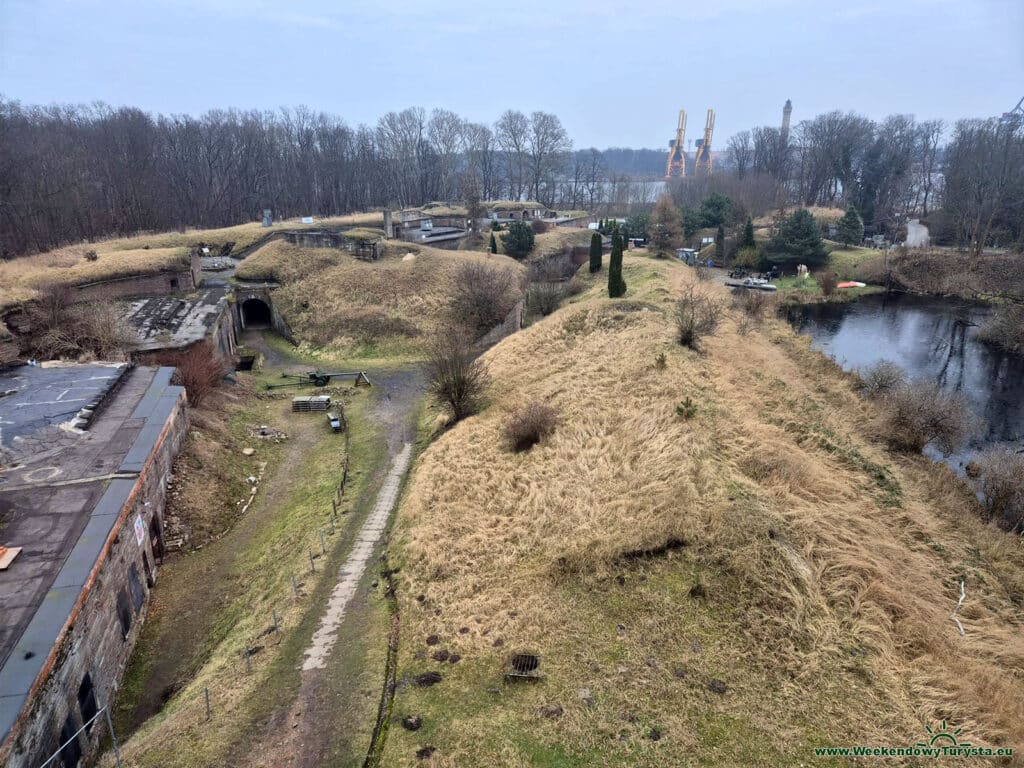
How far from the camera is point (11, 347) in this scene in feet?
70.8

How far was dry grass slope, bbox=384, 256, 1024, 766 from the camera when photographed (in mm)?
8625

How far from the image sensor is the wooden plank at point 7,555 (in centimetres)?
1050

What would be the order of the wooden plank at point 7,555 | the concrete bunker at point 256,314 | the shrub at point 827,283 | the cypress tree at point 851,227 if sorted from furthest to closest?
the cypress tree at point 851,227 < the shrub at point 827,283 < the concrete bunker at point 256,314 < the wooden plank at point 7,555

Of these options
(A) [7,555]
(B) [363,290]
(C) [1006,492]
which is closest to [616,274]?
(B) [363,290]

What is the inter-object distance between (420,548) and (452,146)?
229 ft

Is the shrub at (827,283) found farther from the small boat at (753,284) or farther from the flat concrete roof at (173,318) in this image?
the flat concrete roof at (173,318)

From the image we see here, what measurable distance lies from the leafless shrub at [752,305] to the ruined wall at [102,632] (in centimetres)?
3019

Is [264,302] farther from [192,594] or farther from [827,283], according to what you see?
[827,283]

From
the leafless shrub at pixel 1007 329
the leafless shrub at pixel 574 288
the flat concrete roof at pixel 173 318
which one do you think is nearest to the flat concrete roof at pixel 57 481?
the flat concrete roof at pixel 173 318

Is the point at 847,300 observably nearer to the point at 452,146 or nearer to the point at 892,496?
the point at 892,496

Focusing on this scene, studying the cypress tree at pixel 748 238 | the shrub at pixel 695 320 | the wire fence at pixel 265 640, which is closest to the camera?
the wire fence at pixel 265 640

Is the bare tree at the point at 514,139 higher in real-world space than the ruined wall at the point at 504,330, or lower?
higher

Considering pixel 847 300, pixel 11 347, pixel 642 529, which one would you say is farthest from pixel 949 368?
pixel 11 347

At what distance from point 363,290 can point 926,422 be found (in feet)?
98.6
